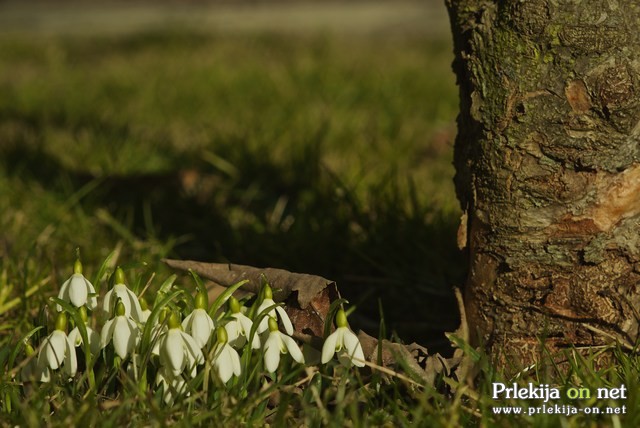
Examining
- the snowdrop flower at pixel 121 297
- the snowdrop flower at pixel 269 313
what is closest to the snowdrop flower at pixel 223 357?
the snowdrop flower at pixel 269 313

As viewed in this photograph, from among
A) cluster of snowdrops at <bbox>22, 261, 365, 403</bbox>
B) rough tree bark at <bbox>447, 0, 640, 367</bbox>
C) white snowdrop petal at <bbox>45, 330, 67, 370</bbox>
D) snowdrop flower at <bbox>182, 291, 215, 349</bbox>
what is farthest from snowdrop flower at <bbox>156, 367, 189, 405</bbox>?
rough tree bark at <bbox>447, 0, 640, 367</bbox>

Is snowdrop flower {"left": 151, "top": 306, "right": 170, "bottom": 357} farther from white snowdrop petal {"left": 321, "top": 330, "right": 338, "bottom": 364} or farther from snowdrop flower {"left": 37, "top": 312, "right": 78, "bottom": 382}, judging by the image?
white snowdrop petal {"left": 321, "top": 330, "right": 338, "bottom": 364}

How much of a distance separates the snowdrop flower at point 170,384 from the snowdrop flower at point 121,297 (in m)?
0.14

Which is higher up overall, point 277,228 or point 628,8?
point 628,8

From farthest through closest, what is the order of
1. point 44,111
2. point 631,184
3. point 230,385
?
point 44,111, point 631,184, point 230,385

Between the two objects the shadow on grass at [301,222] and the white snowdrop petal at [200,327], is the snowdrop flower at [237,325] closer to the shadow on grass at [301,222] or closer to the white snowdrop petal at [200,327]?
the white snowdrop petal at [200,327]

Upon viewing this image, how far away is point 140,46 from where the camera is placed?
7.86 metres

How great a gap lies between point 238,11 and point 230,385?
9.22 metres

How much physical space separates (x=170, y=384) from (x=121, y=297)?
0.70ft

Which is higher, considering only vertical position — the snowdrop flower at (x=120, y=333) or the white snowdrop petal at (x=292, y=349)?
the snowdrop flower at (x=120, y=333)

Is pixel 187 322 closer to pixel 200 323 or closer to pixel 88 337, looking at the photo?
pixel 200 323

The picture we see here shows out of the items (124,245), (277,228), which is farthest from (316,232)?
(124,245)

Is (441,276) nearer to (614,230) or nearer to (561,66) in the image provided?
(614,230)

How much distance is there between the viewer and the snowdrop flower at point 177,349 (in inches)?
66.6
